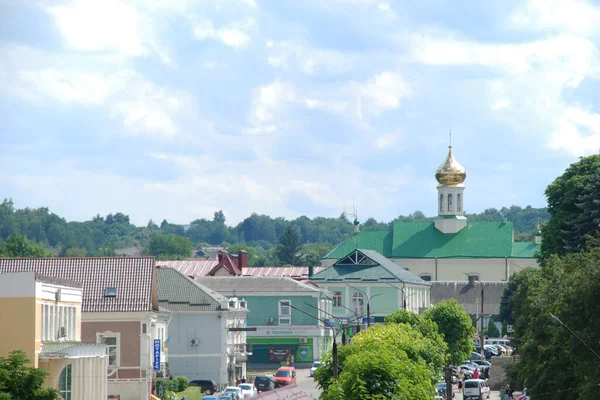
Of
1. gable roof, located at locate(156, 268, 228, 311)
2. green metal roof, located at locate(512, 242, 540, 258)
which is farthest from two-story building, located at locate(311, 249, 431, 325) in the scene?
gable roof, located at locate(156, 268, 228, 311)

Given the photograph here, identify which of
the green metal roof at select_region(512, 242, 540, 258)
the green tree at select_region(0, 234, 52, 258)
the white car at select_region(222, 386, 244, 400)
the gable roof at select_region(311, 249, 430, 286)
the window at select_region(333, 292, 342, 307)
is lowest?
the white car at select_region(222, 386, 244, 400)

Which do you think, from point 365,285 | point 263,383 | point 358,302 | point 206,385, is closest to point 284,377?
point 263,383

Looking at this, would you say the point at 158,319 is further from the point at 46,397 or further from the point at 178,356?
the point at 46,397

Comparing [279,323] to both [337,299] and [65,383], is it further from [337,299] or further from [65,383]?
[65,383]

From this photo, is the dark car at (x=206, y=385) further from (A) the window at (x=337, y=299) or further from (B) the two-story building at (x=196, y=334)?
(A) the window at (x=337, y=299)

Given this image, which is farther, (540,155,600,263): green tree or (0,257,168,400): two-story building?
(540,155,600,263): green tree

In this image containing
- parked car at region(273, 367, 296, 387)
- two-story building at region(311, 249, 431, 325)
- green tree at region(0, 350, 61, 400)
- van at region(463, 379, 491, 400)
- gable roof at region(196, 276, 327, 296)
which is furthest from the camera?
two-story building at region(311, 249, 431, 325)

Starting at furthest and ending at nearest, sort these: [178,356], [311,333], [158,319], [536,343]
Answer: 1. [311,333]
2. [178,356]
3. [158,319]
4. [536,343]

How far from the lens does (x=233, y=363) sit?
241 feet

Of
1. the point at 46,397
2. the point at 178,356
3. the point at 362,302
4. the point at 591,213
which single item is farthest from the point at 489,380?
the point at 46,397

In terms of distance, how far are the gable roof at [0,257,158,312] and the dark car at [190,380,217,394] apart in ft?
32.1

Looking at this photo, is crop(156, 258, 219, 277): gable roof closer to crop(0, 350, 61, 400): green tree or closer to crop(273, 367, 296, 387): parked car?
crop(273, 367, 296, 387): parked car

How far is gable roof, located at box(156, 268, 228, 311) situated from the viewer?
71312 mm

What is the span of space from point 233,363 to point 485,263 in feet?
237
